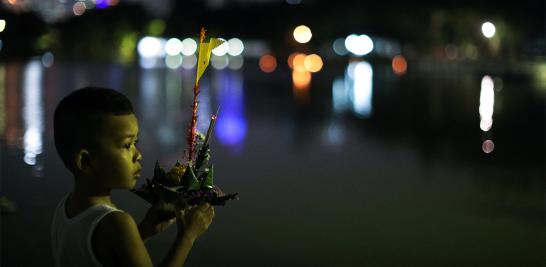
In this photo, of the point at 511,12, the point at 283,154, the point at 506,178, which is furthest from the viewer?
the point at 511,12

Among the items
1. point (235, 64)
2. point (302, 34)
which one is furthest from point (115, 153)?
point (302, 34)

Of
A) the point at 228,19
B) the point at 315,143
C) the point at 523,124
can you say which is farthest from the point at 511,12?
the point at 228,19

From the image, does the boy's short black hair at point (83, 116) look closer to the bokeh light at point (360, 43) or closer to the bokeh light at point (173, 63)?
the bokeh light at point (173, 63)

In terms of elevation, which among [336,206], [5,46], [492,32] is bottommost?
[336,206]

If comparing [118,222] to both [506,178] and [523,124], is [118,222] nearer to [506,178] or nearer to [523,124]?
[506,178]

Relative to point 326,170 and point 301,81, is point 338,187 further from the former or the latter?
point 301,81

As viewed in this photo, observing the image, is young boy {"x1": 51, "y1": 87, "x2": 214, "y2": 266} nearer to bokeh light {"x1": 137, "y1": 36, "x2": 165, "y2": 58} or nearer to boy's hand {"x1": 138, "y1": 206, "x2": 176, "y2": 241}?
boy's hand {"x1": 138, "y1": 206, "x2": 176, "y2": 241}

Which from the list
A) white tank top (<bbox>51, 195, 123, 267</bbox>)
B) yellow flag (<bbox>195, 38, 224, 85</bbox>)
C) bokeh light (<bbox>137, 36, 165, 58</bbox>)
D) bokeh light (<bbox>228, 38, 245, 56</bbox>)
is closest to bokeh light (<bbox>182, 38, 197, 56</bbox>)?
bokeh light (<bbox>137, 36, 165, 58</bbox>)
